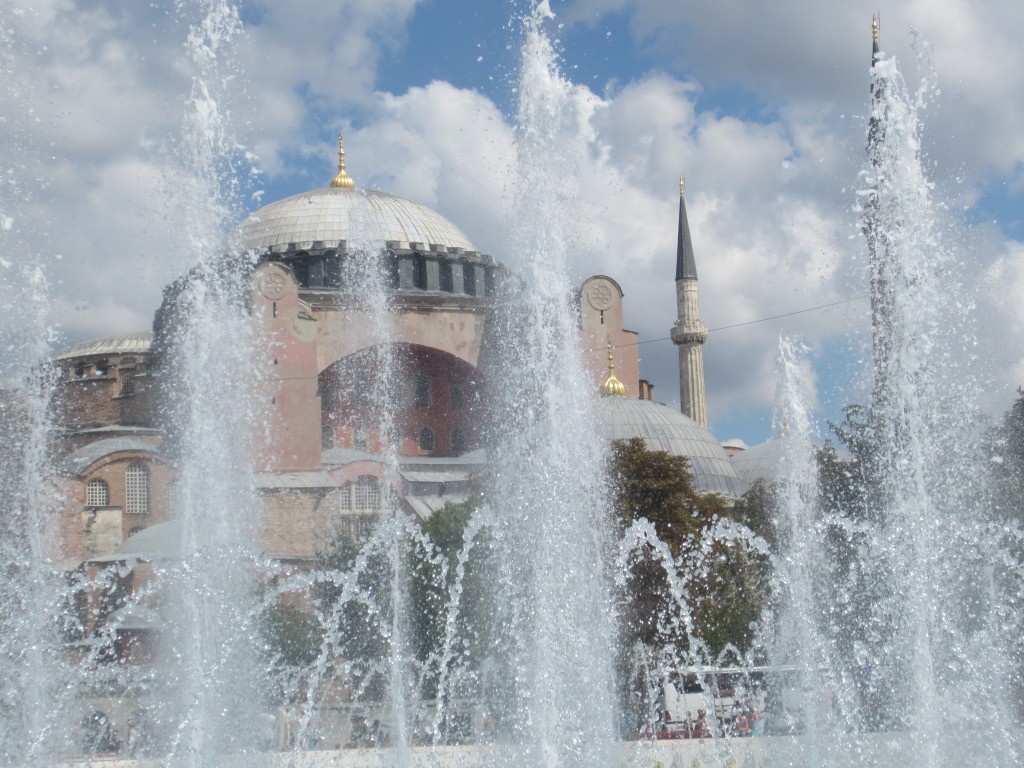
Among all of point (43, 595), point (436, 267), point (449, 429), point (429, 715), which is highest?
point (436, 267)

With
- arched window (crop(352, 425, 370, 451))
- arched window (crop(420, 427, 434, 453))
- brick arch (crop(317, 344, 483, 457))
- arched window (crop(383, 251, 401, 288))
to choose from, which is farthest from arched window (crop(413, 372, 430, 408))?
arched window (crop(383, 251, 401, 288))

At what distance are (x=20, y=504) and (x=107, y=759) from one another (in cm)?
785

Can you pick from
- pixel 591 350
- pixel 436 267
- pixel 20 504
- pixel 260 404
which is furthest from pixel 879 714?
pixel 436 267

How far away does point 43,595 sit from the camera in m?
8.98

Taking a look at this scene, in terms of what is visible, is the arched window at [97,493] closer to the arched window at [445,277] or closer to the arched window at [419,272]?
the arched window at [419,272]

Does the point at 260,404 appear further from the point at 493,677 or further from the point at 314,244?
the point at 493,677

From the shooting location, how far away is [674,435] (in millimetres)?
27047

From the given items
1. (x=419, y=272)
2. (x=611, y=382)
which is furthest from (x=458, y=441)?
(x=419, y=272)

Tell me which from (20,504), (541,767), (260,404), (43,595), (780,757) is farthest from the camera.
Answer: (260,404)

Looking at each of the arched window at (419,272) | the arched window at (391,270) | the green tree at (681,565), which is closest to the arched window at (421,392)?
the arched window at (419,272)

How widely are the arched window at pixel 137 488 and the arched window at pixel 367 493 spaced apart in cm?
380

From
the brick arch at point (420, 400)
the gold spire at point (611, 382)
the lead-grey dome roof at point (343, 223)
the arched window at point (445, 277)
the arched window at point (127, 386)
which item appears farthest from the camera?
the lead-grey dome roof at point (343, 223)

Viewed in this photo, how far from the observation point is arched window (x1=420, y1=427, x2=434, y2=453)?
27.2 metres

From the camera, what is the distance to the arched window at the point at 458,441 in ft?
89.5
